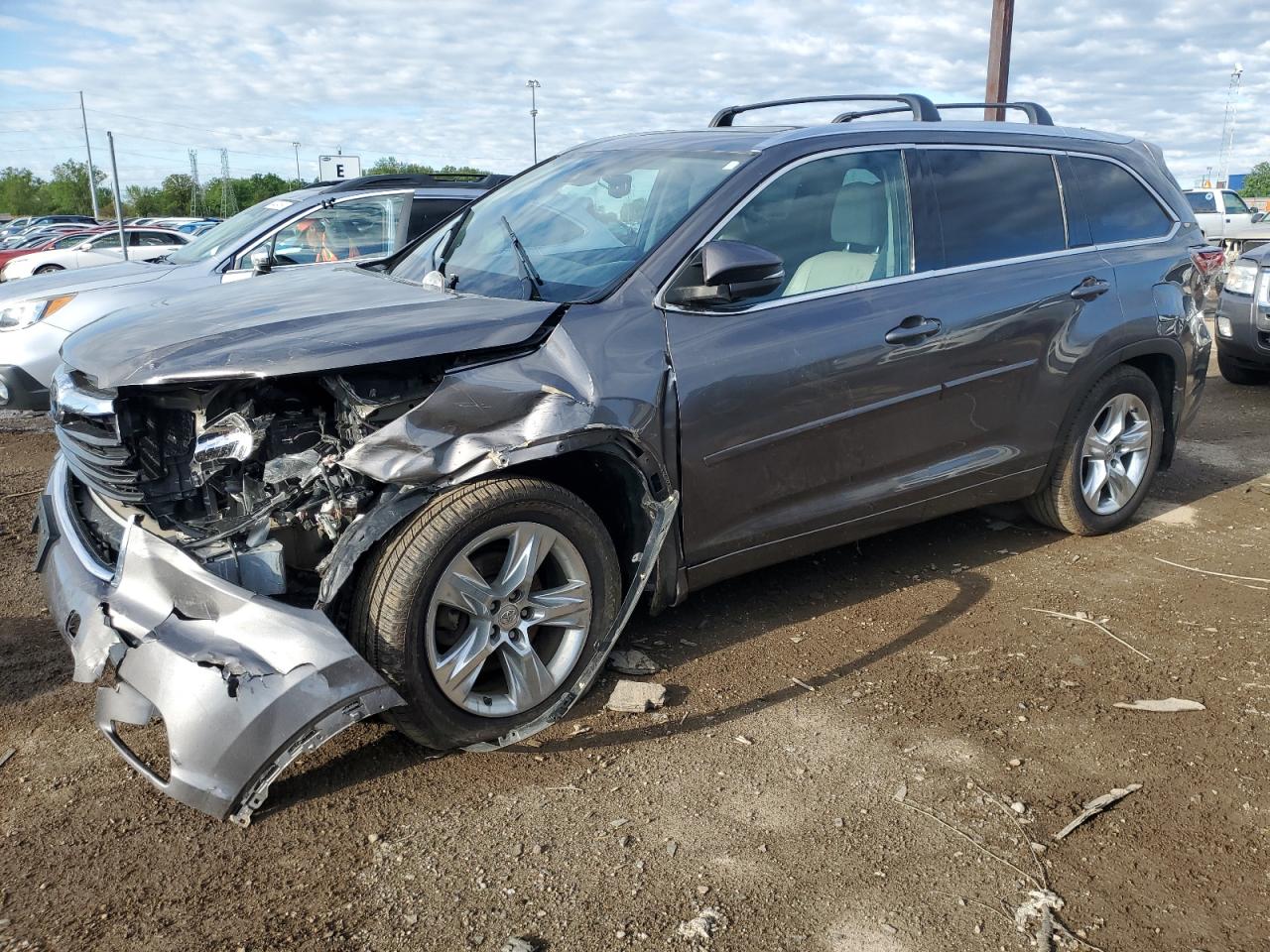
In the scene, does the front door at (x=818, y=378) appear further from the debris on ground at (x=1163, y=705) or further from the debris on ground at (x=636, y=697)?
the debris on ground at (x=1163, y=705)

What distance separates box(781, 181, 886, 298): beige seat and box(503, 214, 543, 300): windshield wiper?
0.94m

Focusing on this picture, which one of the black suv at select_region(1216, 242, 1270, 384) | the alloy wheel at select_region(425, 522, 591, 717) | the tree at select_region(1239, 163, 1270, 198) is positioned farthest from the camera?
the tree at select_region(1239, 163, 1270, 198)

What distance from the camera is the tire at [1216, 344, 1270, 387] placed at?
30.7 feet

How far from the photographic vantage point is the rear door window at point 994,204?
168 inches

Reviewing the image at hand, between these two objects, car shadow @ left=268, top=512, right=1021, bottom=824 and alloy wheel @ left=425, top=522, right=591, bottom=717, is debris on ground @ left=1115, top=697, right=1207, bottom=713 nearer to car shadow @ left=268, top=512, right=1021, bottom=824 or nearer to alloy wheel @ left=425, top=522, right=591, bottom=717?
car shadow @ left=268, top=512, right=1021, bottom=824

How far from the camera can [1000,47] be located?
10.2m

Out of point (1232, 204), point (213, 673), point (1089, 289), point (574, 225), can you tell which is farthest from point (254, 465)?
point (1232, 204)

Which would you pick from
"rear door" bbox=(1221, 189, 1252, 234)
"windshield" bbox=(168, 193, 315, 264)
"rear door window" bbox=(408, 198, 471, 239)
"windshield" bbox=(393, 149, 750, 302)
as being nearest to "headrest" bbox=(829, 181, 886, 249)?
"windshield" bbox=(393, 149, 750, 302)

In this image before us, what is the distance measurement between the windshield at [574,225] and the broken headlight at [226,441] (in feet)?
3.36

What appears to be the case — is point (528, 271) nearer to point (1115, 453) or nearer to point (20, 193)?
point (1115, 453)

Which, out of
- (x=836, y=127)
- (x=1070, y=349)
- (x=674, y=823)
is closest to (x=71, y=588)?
(x=674, y=823)

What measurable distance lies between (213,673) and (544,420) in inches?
45.5

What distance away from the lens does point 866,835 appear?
281 centimetres

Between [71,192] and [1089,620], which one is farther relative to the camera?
[71,192]
